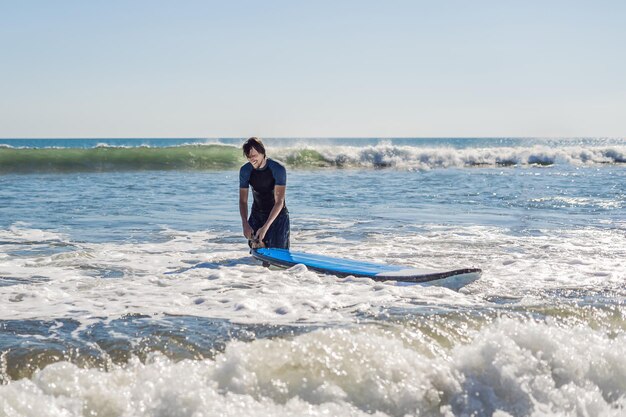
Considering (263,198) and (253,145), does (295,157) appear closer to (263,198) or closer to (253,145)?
(263,198)

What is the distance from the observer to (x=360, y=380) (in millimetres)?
4262

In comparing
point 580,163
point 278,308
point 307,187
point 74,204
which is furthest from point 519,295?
point 580,163

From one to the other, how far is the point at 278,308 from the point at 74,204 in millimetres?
10432

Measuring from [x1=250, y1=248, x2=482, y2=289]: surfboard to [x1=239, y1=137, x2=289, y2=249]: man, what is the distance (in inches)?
6.5

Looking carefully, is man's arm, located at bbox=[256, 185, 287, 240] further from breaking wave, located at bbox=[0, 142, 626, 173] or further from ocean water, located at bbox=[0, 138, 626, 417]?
breaking wave, located at bbox=[0, 142, 626, 173]

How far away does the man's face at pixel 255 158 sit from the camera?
7.19m

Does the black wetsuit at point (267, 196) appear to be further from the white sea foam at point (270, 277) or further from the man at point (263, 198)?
the white sea foam at point (270, 277)

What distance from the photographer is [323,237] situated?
1066 cm

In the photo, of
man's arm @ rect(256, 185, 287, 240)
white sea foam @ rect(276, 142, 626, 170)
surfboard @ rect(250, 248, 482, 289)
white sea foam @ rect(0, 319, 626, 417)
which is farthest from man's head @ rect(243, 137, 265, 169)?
white sea foam @ rect(276, 142, 626, 170)

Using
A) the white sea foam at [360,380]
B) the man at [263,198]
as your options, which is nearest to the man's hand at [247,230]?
the man at [263,198]

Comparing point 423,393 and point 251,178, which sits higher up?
point 251,178

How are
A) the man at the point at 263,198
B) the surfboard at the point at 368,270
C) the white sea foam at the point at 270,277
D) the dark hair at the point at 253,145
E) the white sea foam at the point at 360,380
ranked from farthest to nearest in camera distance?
the man at the point at 263,198 < the dark hair at the point at 253,145 < the surfboard at the point at 368,270 < the white sea foam at the point at 270,277 < the white sea foam at the point at 360,380

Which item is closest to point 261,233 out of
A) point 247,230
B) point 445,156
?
point 247,230

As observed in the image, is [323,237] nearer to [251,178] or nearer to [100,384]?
[251,178]
